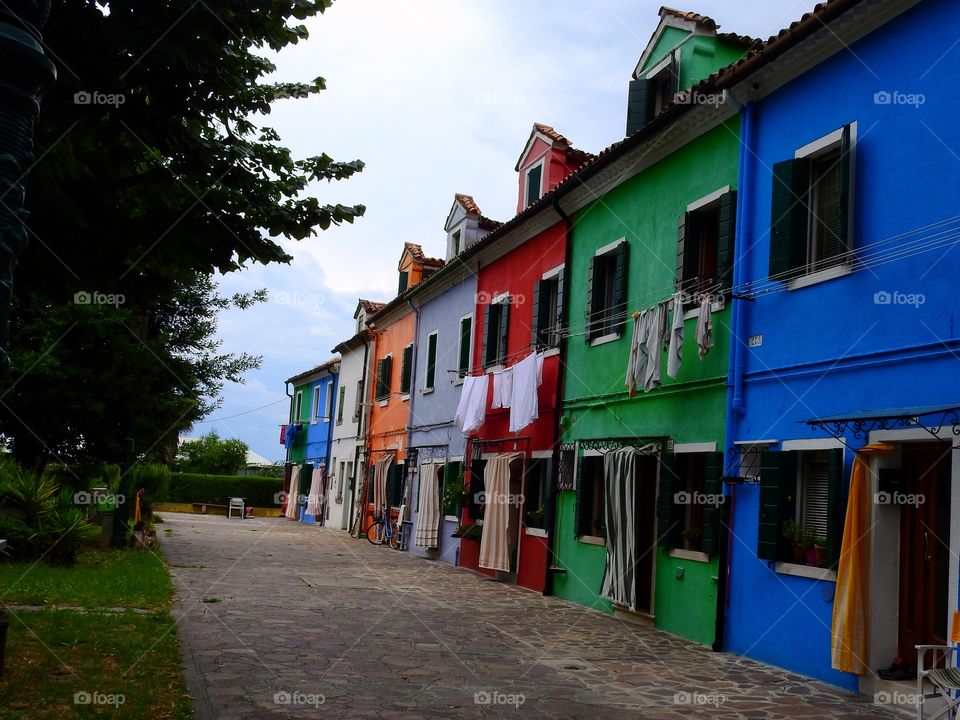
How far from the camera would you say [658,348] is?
39.4 ft

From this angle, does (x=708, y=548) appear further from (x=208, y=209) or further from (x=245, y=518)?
(x=245, y=518)

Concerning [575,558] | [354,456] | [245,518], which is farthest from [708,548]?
[245,518]

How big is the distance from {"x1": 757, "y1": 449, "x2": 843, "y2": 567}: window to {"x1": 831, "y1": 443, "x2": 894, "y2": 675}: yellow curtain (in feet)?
2.75

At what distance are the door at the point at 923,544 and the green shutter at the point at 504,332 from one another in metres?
10.6

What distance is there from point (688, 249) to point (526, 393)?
4.87 meters

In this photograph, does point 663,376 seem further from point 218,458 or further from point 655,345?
point 218,458

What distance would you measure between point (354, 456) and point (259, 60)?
25.4 meters

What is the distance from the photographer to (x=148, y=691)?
22.1ft

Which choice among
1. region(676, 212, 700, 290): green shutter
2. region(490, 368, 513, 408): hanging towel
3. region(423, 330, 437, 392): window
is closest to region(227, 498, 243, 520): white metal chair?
region(423, 330, 437, 392): window

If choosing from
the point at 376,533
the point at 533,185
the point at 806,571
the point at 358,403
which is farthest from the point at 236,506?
the point at 806,571

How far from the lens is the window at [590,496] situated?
14.5 meters

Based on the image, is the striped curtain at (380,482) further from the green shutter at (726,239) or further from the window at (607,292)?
the green shutter at (726,239)

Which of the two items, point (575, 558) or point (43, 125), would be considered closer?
point (43, 125)

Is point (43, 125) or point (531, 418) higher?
point (43, 125)
